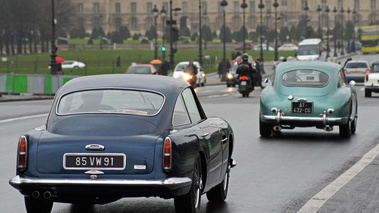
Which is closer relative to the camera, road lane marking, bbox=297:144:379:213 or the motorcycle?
road lane marking, bbox=297:144:379:213

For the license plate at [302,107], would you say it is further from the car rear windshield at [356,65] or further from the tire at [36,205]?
the car rear windshield at [356,65]

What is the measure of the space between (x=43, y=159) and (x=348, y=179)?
5136 mm

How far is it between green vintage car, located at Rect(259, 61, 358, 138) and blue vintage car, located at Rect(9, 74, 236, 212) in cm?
980

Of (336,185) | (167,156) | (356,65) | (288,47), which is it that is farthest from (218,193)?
(288,47)

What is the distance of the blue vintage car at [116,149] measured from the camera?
377 inches

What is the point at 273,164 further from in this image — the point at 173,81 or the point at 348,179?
the point at 173,81

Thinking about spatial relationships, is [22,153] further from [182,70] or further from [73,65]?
[73,65]

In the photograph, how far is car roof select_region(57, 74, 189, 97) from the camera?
10.6m

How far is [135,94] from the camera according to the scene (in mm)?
10484

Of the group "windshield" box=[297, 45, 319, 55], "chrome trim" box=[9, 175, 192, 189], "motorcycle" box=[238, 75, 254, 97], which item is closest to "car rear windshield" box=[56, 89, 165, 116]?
"chrome trim" box=[9, 175, 192, 189]

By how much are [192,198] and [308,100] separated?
10811 millimetres

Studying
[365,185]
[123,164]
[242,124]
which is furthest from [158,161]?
[242,124]

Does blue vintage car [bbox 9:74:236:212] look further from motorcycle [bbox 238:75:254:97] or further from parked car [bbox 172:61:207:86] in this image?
parked car [bbox 172:61:207:86]

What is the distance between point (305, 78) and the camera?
21.5m
